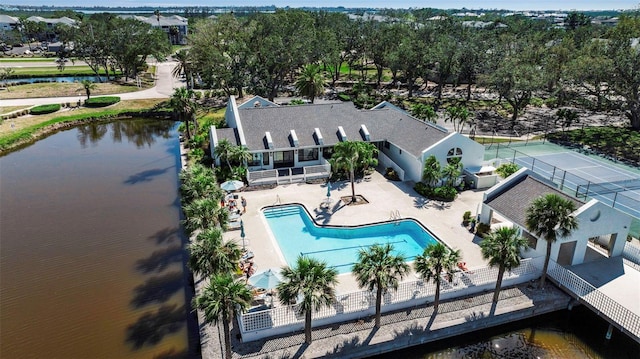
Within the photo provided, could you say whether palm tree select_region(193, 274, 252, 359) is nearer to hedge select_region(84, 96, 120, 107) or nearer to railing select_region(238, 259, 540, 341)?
railing select_region(238, 259, 540, 341)

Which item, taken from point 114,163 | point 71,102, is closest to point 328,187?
point 114,163

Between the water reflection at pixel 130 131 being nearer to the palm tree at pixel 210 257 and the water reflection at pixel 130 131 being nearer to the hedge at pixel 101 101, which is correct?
the hedge at pixel 101 101

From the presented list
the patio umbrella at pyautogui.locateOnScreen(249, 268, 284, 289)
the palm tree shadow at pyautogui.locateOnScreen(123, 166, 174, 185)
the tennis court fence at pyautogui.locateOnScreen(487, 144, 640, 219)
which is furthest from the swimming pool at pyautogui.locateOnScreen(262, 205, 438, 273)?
the palm tree shadow at pyautogui.locateOnScreen(123, 166, 174, 185)

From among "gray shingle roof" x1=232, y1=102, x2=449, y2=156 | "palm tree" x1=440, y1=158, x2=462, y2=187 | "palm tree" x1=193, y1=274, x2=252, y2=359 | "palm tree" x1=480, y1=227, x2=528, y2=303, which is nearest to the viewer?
"palm tree" x1=193, y1=274, x2=252, y2=359

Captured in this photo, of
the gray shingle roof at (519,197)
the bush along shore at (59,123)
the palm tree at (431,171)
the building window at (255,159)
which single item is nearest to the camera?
the gray shingle roof at (519,197)

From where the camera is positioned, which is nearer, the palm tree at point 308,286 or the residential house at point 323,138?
the palm tree at point 308,286

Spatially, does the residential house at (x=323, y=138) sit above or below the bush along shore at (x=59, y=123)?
above

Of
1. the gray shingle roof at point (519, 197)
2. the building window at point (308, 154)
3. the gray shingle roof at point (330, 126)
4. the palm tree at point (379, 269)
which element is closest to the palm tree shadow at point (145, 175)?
the gray shingle roof at point (330, 126)
